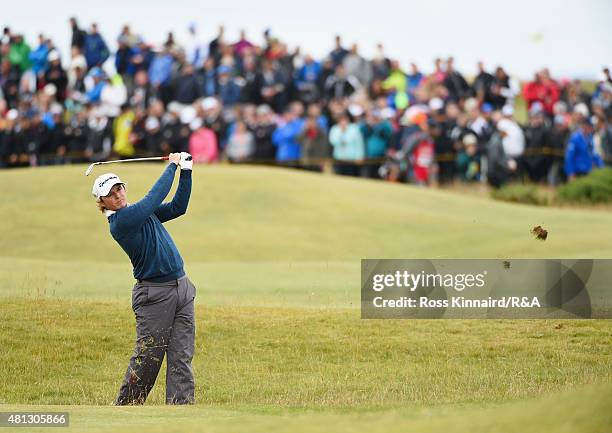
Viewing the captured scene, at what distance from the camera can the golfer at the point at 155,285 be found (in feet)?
34.2

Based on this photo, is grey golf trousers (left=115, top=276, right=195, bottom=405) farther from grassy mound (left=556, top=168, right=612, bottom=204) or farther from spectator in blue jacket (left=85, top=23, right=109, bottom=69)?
spectator in blue jacket (left=85, top=23, right=109, bottom=69)

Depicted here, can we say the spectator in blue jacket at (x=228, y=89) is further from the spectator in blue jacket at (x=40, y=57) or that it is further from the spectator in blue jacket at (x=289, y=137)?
the spectator in blue jacket at (x=40, y=57)

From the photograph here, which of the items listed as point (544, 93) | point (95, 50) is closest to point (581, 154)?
point (544, 93)

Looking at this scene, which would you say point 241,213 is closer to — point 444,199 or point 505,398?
point 444,199

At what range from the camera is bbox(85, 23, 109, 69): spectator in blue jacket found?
1350 inches

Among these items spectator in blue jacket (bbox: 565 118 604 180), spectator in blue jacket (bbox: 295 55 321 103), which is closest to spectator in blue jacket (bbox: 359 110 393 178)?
spectator in blue jacket (bbox: 295 55 321 103)

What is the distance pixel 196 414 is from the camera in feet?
32.4

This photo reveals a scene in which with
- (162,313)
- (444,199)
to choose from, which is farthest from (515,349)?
(444,199)

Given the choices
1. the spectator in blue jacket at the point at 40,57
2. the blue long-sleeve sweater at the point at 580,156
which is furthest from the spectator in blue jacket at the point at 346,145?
the spectator in blue jacket at the point at 40,57

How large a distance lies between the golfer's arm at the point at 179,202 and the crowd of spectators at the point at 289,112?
790 inches

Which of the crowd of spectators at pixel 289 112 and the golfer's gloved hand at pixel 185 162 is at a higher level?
the crowd of spectators at pixel 289 112

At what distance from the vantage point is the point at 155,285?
35.2ft

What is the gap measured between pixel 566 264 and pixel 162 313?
21.4 ft

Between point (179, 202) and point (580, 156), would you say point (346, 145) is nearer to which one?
point (580, 156)
